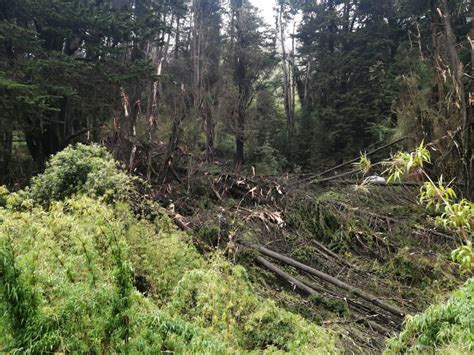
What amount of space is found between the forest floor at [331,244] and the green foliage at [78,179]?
1.11m

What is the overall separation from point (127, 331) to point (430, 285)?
4.70 m

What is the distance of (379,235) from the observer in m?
6.54

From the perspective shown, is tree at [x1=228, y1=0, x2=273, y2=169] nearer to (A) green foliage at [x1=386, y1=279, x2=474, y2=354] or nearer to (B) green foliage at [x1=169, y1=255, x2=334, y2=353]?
(B) green foliage at [x1=169, y1=255, x2=334, y2=353]

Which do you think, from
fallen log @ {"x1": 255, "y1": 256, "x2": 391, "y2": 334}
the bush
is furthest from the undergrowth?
fallen log @ {"x1": 255, "y1": 256, "x2": 391, "y2": 334}

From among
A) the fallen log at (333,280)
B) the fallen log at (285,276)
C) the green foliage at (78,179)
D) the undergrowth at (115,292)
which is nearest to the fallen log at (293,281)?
the fallen log at (285,276)

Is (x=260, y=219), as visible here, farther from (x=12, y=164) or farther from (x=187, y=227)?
(x=12, y=164)

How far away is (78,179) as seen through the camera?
639 centimetres

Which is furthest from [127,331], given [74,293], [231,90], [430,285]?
[231,90]

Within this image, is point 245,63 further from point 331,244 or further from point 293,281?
point 293,281

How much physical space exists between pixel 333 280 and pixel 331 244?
54.3 inches

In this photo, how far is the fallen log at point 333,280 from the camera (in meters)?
4.65

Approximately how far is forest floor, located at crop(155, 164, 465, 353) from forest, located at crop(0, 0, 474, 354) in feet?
0.12

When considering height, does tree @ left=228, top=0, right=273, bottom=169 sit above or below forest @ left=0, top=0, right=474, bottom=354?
above

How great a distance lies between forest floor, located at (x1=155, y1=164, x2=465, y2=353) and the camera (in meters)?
4.73
